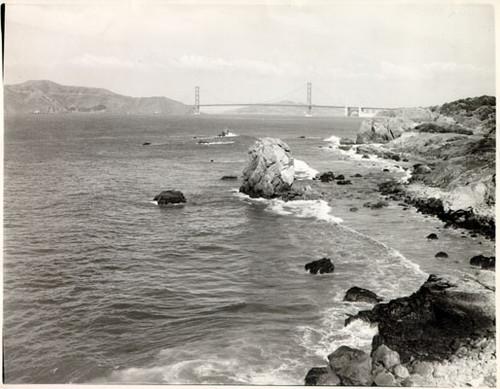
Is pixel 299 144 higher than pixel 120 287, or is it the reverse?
pixel 299 144

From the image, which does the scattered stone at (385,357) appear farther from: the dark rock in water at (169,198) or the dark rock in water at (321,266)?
the dark rock in water at (169,198)

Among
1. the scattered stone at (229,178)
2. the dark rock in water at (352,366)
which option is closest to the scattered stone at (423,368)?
the dark rock in water at (352,366)

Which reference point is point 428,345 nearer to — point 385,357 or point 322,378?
point 385,357

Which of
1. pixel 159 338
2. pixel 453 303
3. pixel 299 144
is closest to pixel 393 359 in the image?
pixel 453 303

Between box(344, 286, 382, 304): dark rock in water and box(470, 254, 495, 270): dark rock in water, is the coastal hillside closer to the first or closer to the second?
box(344, 286, 382, 304): dark rock in water

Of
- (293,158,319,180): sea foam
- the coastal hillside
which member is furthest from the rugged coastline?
(293,158,319,180): sea foam

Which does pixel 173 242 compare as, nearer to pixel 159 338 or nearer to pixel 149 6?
pixel 159 338
